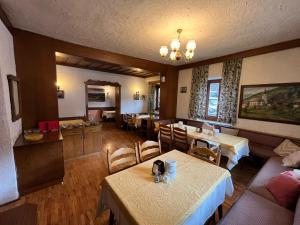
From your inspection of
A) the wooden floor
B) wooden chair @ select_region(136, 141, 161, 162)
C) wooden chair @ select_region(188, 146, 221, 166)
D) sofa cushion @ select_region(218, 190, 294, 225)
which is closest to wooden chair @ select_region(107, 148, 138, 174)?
wooden chair @ select_region(136, 141, 161, 162)

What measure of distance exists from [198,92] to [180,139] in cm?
197

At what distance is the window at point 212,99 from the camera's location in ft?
13.1

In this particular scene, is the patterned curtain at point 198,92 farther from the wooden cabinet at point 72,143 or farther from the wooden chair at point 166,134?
the wooden cabinet at point 72,143

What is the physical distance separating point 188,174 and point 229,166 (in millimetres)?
1317

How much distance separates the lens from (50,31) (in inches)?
96.0

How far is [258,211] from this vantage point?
1.31 metres

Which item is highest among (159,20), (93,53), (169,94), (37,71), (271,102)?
(159,20)

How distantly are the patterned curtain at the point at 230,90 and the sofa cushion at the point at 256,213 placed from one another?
2430mm

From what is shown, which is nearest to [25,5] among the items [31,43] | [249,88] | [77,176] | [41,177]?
[31,43]

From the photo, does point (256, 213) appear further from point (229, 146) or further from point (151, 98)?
point (151, 98)

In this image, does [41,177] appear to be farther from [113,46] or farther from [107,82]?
[107,82]

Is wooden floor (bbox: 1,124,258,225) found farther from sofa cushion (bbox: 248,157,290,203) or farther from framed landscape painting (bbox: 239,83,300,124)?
framed landscape painting (bbox: 239,83,300,124)

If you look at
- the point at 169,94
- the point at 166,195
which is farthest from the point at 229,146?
the point at 169,94

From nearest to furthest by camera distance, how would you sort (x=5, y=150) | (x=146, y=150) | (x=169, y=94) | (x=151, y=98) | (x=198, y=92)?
(x=5, y=150) → (x=146, y=150) → (x=198, y=92) → (x=169, y=94) → (x=151, y=98)
